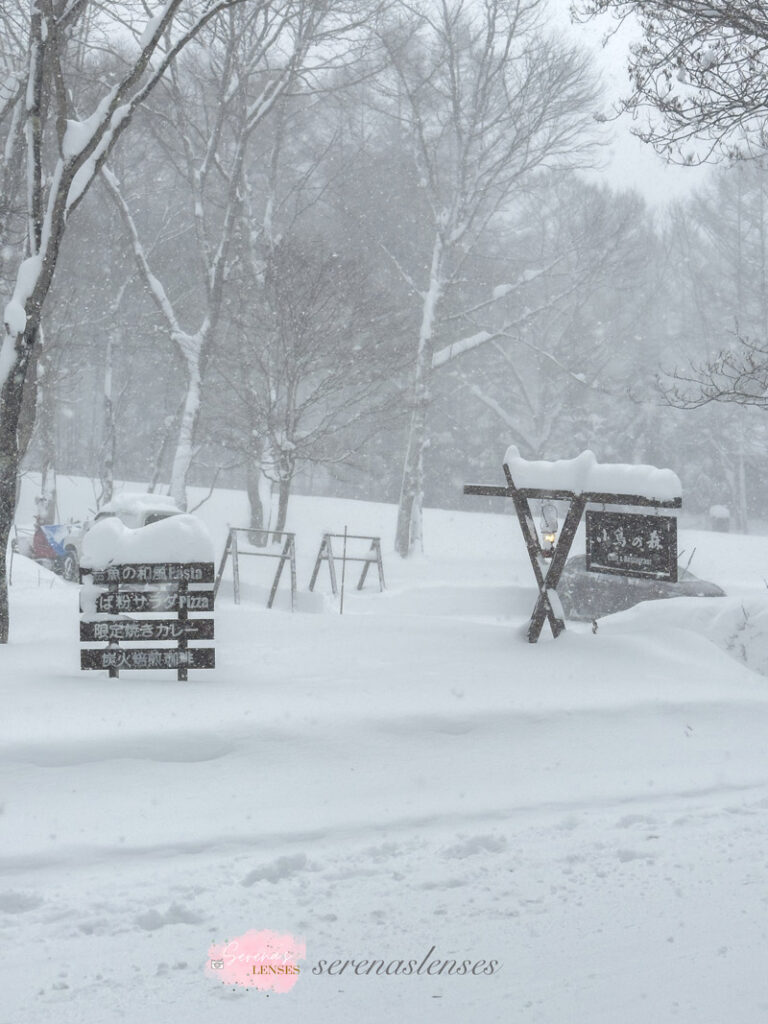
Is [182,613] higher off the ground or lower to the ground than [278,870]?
higher

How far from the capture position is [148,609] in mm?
6363

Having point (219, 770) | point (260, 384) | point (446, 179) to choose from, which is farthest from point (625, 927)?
point (446, 179)

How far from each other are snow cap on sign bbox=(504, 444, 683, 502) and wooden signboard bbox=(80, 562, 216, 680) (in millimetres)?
2787

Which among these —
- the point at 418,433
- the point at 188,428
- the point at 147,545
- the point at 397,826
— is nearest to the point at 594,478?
the point at 147,545

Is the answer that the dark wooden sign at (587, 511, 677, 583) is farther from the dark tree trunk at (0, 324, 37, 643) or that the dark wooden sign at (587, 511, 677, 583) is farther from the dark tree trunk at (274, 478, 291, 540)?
the dark tree trunk at (274, 478, 291, 540)

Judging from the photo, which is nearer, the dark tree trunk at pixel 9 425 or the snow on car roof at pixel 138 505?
the dark tree trunk at pixel 9 425

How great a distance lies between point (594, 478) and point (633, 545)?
62 cm

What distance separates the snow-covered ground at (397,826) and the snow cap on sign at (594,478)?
1190 millimetres

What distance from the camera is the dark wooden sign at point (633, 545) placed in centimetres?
763

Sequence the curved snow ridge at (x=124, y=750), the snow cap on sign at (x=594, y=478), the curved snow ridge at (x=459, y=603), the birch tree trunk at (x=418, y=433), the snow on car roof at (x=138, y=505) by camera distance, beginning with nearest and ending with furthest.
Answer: the curved snow ridge at (x=124, y=750) < the snow cap on sign at (x=594, y=478) < the curved snow ridge at (x=459, y=603) < the snow on car roof at (x=138, y=505) < the birch tree trunk at (x=418, y=433)

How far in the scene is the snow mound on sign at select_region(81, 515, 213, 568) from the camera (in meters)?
6.39

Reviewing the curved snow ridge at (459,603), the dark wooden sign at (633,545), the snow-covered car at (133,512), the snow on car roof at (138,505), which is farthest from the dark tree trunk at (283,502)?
the dark wooden sign at (633,545)

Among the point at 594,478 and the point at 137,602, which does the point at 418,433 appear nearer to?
the point at 594,478

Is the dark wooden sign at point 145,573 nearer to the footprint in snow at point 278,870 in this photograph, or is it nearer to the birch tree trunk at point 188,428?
the footprint in snow at point 278,870
